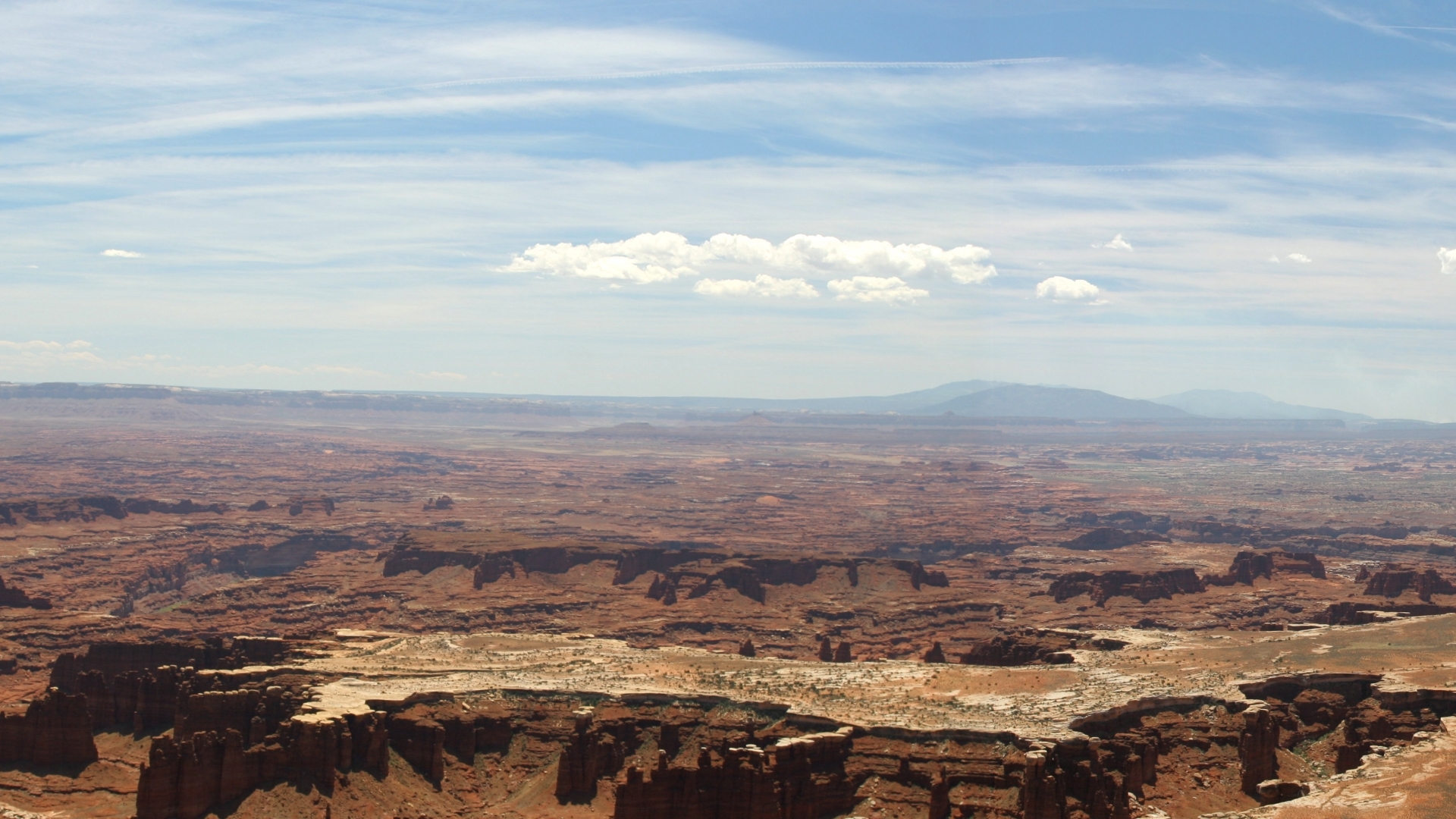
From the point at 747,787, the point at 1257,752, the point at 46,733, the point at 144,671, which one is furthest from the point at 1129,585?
the point at 46,733

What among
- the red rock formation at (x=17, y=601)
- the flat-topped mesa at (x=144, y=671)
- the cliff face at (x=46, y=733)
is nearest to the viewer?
the cliff face at (x=46, y=733)

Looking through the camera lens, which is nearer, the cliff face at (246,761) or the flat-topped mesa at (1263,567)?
the cliff face at (246,761)

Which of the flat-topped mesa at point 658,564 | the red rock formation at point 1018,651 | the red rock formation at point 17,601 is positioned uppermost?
the red rock formation at point 1018,651

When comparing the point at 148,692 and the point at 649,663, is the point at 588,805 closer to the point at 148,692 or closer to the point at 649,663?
the point at 649,663

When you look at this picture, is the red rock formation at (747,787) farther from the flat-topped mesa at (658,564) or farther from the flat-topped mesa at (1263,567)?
the flat-topped mesa at (1263,567)

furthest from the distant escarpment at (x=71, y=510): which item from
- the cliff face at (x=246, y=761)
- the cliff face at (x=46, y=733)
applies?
the cliff face at (x=246, y=761)

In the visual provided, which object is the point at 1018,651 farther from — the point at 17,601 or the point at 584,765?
the point at 17,601
